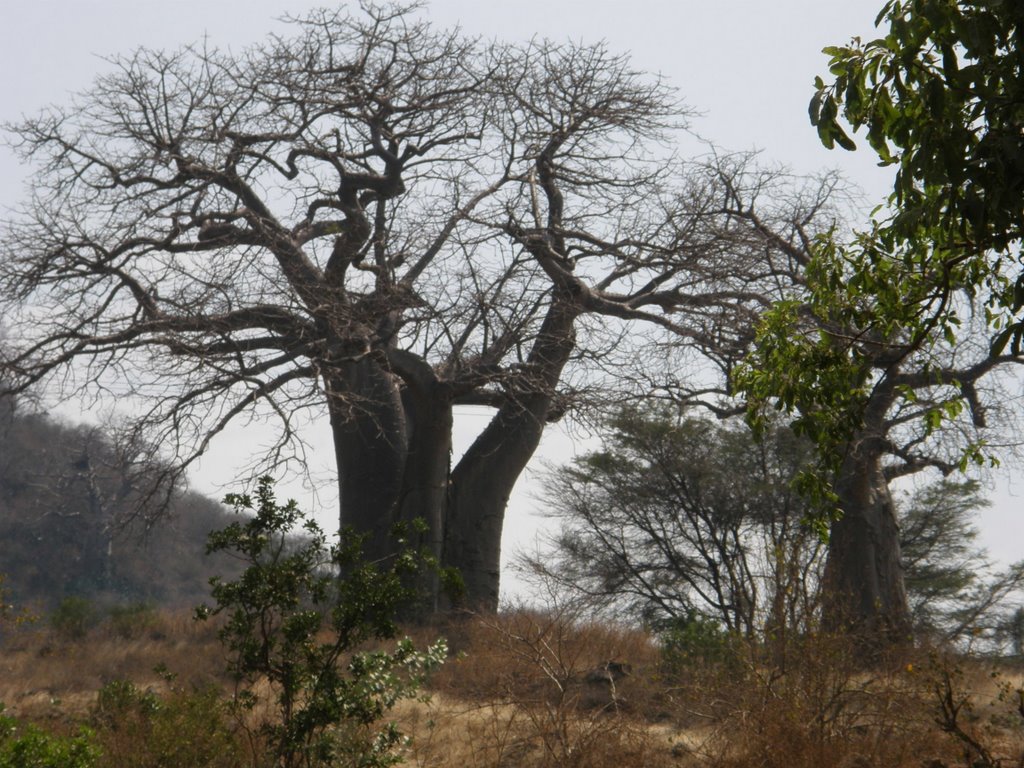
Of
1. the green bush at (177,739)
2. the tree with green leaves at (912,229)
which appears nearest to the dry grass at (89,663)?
the green bush at (177,739)

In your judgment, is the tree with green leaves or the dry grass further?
the dry grass

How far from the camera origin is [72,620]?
10.9m

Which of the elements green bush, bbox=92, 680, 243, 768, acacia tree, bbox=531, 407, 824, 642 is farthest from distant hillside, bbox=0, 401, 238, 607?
green bush, bbox=92, 680, 243, 768

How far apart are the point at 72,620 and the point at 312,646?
22.2 feet

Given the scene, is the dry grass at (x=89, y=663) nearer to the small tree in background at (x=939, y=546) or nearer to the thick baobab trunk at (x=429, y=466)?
the thick baobab trunk at (x=429, y=466)

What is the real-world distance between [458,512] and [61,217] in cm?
415

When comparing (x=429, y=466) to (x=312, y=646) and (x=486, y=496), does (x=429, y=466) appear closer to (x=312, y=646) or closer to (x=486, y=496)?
(x=486, y=496)

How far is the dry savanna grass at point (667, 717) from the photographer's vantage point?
515cm

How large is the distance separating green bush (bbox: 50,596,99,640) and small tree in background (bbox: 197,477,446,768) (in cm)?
610

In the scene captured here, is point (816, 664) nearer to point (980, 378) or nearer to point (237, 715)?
point (237, 715)

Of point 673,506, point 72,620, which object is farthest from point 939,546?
point 72,620

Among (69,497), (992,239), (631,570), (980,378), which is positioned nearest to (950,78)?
(992,239)

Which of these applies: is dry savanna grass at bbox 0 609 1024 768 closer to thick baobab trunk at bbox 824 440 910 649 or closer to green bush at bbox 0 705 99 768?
green bush at bbox 0 705 99 768

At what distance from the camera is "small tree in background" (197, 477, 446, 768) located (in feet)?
15.8
